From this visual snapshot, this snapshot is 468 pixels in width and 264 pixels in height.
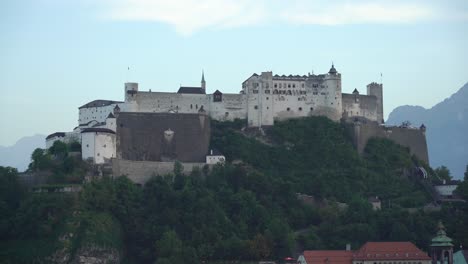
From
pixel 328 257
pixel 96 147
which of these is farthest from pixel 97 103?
pixel 328 257

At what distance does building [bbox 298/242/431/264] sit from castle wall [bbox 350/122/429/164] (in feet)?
75.6

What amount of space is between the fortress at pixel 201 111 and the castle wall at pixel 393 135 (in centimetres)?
11

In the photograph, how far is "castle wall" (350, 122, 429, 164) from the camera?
102m

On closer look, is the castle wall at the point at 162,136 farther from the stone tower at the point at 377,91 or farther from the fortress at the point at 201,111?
the stone tower at the point at 377,91

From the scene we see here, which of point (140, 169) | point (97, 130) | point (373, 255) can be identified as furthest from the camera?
point (140, 169)

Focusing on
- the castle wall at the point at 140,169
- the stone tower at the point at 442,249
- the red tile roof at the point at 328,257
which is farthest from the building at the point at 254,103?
the stone tower at the point at 442,249

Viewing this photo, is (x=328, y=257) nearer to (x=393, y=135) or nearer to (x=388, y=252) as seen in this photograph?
(x=388, y=252)

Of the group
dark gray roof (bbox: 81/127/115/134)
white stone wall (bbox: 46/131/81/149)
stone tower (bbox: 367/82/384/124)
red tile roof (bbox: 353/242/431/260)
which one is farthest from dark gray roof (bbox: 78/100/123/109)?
red tile roof (bbox: 353/242/431/260)

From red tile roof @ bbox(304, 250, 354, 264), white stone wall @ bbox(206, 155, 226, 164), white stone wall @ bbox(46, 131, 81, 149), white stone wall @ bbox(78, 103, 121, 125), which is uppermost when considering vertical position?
white stone wall @ bbox(78, 103, 121, 125)

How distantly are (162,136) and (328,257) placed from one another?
23.0 m

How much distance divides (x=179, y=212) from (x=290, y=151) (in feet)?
58.3

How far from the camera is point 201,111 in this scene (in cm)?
9812

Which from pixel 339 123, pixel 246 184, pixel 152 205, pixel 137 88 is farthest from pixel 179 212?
pixel 339 123

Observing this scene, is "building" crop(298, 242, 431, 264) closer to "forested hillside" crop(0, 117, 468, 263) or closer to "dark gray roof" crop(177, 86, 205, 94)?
"forested hillside" crop(0, 117, 468, 263)
